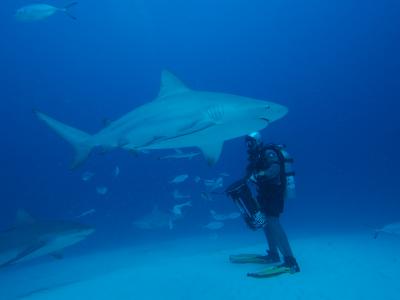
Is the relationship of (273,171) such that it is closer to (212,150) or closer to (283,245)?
(212,150)

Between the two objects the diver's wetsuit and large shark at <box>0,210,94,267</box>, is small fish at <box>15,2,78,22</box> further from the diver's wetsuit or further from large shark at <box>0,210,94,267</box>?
the diver's wetsuit

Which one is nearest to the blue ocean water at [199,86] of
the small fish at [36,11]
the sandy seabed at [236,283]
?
the small fish at [36,11]

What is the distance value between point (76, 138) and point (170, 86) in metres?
1.73

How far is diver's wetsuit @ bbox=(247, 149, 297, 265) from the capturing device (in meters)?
5.65

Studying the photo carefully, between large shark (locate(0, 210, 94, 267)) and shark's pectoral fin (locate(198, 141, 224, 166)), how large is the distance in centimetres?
295

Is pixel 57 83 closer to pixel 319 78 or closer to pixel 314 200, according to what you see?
pixel 314 200

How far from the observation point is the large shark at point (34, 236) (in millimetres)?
6465

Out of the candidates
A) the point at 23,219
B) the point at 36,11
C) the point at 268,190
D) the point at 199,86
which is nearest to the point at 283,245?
the point at 268,190

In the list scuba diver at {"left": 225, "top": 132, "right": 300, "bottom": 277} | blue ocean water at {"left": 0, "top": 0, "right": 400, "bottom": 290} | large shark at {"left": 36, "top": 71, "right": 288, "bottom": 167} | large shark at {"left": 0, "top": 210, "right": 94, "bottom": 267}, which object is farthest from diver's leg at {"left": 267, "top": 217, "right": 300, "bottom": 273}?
blue ocean water at {"left": 0, "top": 0, "right": 400, "bottom": 290}

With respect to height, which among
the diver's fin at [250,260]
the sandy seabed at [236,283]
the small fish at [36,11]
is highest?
the small fish at [36,11]

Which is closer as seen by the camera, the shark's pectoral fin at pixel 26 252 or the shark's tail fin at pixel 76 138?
the shark's tail fin at pixel 76 138

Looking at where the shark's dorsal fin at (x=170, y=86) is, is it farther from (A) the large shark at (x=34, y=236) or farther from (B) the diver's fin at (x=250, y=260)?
(A) the large shark at (x=34, y=236)

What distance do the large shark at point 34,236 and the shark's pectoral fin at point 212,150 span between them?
295 cm

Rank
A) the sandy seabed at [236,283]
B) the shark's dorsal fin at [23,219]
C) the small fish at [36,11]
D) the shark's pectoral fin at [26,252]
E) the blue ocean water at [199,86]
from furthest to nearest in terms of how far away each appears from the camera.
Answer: the blue ocean water at [199,86] < the small fish at [36,11] < the shark's dorsal fin at [23,219] < the shark's pectoral fin at [26,252] < the sandy seabed at [236,283]
